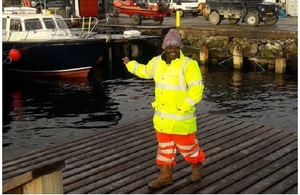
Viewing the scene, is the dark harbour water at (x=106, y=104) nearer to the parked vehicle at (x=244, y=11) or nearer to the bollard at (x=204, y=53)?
the bollard at (x=204, y=53)

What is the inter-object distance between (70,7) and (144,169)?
29.8m

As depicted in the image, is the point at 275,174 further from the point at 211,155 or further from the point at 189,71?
the point at 189,71

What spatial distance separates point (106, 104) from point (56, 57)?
16.6 feet

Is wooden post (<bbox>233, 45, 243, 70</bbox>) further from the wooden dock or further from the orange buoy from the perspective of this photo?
the wooden dock

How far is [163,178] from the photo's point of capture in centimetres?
538

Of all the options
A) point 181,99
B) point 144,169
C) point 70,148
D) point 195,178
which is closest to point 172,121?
point 181,99

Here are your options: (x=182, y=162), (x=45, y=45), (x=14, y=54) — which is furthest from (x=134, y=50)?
(x=182, y=162)

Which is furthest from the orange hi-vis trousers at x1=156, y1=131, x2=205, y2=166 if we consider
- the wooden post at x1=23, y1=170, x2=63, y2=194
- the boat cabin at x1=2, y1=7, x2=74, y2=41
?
the boat cabin at x1=2, y1=7, x2=74, y2=41

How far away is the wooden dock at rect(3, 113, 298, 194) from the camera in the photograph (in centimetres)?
550

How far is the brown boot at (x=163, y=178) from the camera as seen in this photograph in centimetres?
534

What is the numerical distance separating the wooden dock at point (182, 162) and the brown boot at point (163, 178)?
3.0 inches

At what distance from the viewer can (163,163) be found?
529 cm

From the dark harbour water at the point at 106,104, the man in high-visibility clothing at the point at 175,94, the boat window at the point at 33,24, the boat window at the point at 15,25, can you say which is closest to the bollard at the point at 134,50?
the dark harbour water at the point at 106,104

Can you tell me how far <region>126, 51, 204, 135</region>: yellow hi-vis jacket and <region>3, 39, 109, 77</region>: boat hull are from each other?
15.1 m
